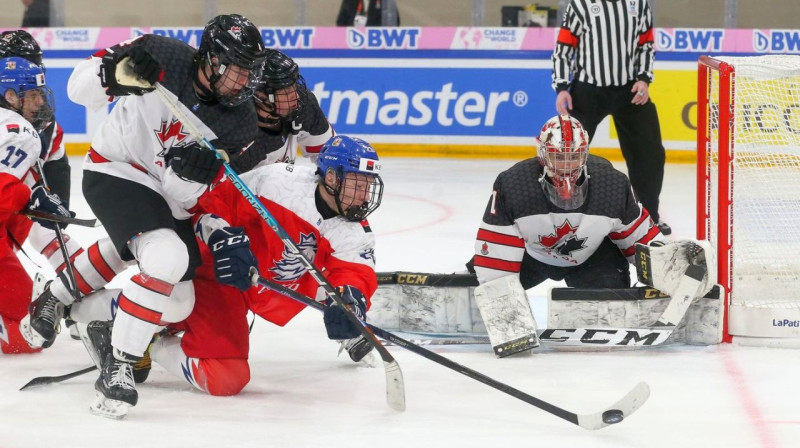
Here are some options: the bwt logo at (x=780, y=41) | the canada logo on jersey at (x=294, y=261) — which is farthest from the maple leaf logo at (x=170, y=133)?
the bwt logo at (x=780, y=41)

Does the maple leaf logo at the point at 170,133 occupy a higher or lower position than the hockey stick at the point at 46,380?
higher

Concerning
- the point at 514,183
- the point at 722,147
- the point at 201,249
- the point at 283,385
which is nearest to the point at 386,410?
the point at 283,385

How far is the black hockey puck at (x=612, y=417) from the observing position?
2.61m

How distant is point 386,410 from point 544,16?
17.4 feet

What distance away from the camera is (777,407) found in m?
2.86

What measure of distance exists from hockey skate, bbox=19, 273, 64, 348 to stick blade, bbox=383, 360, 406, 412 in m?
0.99

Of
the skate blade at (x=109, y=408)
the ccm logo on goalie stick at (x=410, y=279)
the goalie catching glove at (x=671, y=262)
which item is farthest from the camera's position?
the ccm logo on goalie stick at (x=410, y=279)

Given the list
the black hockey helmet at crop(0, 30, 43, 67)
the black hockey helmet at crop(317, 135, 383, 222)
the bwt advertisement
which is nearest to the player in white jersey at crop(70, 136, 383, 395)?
the black hockey helmet at crop(317, 135, 383, 222)

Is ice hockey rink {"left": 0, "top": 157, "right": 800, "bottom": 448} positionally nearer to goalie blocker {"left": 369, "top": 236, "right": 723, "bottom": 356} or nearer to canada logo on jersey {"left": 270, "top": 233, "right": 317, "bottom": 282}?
goalie blocker {"left": 369, "top": 236, "right": 723, "bottom": 356}

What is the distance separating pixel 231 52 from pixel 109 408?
923 mm

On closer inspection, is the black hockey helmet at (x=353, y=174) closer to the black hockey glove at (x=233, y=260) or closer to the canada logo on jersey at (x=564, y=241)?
the black hockey glove at (x=233, y=260)

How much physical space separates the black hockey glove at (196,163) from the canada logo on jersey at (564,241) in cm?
115

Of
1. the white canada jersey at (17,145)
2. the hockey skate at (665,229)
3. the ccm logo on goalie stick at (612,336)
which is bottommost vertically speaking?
the hockey skate at (665,229)

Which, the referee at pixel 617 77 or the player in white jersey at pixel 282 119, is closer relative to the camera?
the player in white jersey at pixel 282 119
